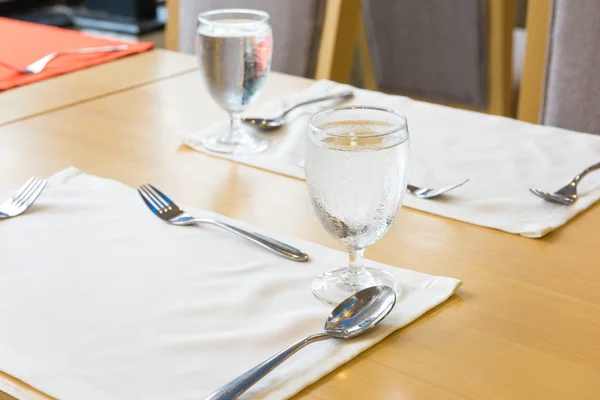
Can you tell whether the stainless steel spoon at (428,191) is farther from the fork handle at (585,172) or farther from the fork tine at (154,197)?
the fork tine at (154,197)

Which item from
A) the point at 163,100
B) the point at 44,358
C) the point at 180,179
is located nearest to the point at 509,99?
the point at 163,100

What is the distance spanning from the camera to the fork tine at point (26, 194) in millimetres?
708

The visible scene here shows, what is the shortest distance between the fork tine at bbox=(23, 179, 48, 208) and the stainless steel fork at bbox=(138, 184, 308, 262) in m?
0.09

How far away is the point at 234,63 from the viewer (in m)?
0.83

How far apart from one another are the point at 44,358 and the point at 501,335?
0.28 meters

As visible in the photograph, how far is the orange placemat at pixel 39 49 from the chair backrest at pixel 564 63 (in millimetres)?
586

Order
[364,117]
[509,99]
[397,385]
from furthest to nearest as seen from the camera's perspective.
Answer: [509,99], [364,117], [397,385]

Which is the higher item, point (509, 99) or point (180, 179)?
point (180, 179)

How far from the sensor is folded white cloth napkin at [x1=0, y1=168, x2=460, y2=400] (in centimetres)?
48

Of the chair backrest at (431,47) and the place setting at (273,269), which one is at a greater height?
the place setting at (273,269)

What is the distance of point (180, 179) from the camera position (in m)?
0.79

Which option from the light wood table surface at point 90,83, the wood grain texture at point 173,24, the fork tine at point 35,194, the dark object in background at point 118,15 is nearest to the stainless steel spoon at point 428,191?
the fork tine at point 35,194

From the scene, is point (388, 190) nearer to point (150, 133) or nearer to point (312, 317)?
point (312, 317)

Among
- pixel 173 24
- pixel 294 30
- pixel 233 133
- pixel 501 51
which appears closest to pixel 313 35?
pixel 294 30
